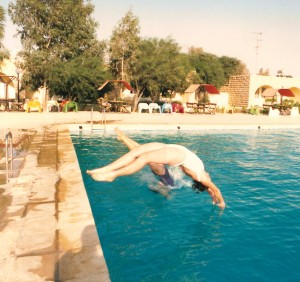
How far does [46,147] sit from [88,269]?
668 centimetres

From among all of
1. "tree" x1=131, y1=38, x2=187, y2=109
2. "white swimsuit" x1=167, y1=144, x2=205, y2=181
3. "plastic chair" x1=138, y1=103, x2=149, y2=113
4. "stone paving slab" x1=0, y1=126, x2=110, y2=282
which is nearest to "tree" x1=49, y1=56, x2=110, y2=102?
"tree" x1=131, y1=38, x2=187, y2=109

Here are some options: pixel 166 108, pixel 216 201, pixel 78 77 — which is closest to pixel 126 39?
pixel 78 77

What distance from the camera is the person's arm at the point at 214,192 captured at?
16.9 ft

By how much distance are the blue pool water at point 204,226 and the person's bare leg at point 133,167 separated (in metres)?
1.05

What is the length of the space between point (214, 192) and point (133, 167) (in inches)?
78.8

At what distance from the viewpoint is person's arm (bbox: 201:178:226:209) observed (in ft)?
16.9

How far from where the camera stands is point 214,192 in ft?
18.3

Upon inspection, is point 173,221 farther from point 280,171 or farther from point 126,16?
point 126,16

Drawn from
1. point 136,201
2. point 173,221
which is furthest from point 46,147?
point 173,221

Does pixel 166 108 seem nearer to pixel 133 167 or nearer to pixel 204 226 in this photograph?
pixel 204 226

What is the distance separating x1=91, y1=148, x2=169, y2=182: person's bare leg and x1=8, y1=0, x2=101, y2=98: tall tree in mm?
19903

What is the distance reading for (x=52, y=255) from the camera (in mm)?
3105

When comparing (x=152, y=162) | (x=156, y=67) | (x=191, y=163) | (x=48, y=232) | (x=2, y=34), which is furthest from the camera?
(x=156, y=67)

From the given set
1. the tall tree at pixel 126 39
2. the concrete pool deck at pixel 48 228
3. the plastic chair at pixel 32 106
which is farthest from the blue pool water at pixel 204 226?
the tall tree at pixel 126 39
